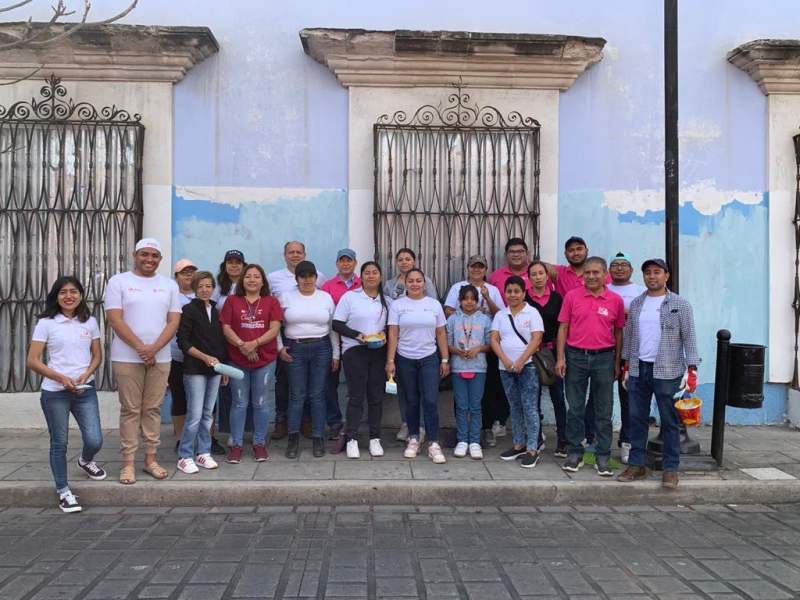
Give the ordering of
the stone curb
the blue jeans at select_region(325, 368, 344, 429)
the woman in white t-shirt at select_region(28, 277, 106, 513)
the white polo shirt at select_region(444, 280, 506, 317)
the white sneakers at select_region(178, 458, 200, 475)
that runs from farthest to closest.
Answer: the blue jeans at select_region(325, 368, 344, 429), the white polo shirt at select_region(444, 280, 506, 317), the white sneakers at select_region(178, 458, 200, 475), the stone curb, the woman in white t-shirt at select_region(28, 277, 106, 513)

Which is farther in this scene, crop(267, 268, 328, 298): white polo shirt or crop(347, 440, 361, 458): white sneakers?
crop(267, 268, 328, 298): white polo shirt

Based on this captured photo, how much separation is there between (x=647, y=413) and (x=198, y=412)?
151 inches

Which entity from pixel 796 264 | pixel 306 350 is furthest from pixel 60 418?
pixel 796 264

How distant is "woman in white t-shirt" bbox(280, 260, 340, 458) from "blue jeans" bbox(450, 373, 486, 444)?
4.11 feet

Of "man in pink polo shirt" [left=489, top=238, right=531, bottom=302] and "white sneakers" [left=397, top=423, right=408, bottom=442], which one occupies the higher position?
"man in pink polo shirt" [left=489, top=238, right=531, bottom=302]

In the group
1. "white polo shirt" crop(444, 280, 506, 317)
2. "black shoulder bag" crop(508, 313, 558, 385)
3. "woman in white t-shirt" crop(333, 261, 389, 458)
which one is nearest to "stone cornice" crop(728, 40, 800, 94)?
"white polo shirt" crop(444, 280, 506, 317)

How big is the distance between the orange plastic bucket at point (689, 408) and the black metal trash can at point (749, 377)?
45 cm

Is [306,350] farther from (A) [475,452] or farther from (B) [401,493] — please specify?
(A) [475,452]

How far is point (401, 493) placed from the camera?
5.26 m

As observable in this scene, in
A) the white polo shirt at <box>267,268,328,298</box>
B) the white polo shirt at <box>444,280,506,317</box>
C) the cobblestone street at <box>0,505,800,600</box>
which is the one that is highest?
the white polo shirt at <box>267,268,328,298</box>

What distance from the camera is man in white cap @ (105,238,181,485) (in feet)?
17.3

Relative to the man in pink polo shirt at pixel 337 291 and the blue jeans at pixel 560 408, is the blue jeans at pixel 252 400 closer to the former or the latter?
the man in pink polo shirt at pixel 337 291

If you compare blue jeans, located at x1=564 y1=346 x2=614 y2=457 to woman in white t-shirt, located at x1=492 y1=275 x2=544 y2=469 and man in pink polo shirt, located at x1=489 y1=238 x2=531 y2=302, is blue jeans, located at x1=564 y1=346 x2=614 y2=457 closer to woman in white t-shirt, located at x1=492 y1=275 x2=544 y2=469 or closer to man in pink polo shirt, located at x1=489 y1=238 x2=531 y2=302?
woman in white t-shirt, located at x1=492 y1=275 x2=544 y2=469

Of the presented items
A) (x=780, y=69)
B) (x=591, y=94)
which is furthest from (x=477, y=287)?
(x=780, y=69)
